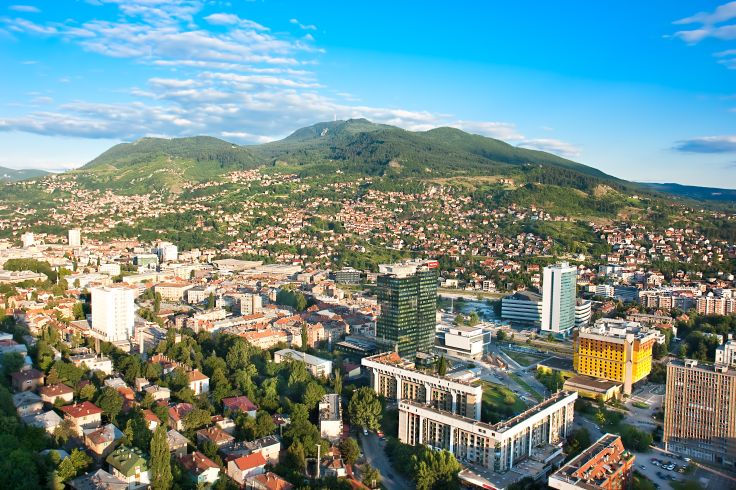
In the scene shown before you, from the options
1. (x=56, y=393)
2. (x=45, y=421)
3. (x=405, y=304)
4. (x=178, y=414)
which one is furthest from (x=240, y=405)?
(x=405, y=304)

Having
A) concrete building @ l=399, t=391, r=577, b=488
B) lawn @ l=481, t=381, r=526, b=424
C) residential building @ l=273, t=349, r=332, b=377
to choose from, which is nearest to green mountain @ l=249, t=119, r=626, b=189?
lawn @ l=481, t=381, r=526, b=424

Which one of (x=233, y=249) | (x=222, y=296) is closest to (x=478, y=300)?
(x=222, y=296)

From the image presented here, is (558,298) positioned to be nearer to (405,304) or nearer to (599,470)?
(405,304)

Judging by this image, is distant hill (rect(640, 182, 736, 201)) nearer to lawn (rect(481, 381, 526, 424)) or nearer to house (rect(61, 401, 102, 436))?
lawn (rect(481, 381, 526, 424))

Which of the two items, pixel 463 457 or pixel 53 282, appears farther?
pixel 53 282

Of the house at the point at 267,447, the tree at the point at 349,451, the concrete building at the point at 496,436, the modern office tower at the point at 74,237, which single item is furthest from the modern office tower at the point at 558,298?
the modern office tower at the point at 74,237

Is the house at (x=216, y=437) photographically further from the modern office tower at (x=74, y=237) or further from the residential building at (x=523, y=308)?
the modern office tower at (x=74, y=237)

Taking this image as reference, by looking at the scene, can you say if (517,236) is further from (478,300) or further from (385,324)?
(385,324)
